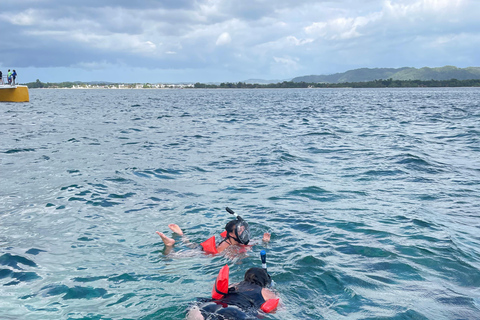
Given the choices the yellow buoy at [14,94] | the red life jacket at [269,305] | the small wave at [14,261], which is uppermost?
the yellow buoy at [14,94]

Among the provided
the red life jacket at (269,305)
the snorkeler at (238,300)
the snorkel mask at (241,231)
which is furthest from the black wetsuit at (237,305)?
the snorkel mask at (241,231)

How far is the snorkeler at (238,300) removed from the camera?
5262 mm

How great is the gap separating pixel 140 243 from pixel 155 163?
8.23 m

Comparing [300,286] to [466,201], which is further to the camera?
[466,201]

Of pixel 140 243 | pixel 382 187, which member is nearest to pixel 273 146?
pixel 382 187

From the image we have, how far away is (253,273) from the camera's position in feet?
20.1

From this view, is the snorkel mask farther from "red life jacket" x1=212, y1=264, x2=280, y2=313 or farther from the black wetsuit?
"red life jacket" x1=212, y1=264, x2=280, y2=313

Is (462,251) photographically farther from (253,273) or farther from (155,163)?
(155,163)

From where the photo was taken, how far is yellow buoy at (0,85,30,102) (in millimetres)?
53291

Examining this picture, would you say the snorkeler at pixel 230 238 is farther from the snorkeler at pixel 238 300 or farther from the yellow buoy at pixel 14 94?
the yellow buoy at pixel 14 94

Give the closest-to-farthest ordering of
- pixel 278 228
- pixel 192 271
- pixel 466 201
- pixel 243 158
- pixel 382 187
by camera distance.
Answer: pixel 192 271, pixel 278 228, pixel 466 201, pixel 382 187, pixel 243 158

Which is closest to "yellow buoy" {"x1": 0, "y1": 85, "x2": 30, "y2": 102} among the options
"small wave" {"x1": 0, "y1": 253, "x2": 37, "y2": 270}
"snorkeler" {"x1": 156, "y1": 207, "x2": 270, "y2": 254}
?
"small wave" {"x1": 0, "y1": 253, "x2": 37, "y2": 270}

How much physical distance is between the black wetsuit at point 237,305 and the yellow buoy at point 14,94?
56153mm

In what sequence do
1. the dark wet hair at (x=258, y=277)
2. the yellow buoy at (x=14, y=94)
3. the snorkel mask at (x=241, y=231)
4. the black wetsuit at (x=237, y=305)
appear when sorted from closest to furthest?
the black wetsuit at (x=237, y=305), the dark wet hair at (x=258, y=277), the snorkel mask at (x=241, y=231), the yellow buoy at (x=14, y=94)
